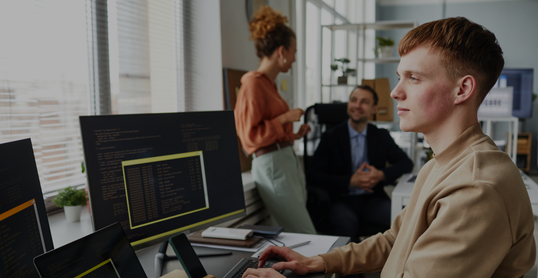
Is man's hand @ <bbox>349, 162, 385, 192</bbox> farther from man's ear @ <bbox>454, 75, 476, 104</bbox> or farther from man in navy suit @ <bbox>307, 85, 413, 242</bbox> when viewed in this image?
man's ear @ <bbox>454, 75, 476, 104</bbox>

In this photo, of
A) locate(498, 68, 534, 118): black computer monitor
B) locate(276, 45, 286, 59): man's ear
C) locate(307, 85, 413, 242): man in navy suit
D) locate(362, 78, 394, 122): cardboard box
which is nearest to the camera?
locate(276, 45, 286, 59): man's ear

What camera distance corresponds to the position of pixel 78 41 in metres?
1.84

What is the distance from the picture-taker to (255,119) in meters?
2.12

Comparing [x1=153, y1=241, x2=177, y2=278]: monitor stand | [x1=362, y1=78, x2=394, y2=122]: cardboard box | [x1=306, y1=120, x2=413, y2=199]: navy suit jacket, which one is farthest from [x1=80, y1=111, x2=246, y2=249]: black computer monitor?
[x1=362, y1=78, x2=394, y2=122]: cardboard box

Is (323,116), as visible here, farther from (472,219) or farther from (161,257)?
(472,219)

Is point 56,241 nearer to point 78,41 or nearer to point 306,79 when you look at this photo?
point 78,41

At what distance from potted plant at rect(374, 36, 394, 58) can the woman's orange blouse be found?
2424 mm

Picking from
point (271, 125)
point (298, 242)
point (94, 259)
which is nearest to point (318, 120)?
point (271, 125)

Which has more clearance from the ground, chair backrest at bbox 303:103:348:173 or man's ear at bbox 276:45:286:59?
man's ear at bbox 276:45:286:59

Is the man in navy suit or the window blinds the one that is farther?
the man in navy suit

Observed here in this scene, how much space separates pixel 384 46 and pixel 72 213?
11.6ft

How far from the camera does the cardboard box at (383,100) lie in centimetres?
359

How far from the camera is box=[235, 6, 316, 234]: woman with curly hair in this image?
2.14 m

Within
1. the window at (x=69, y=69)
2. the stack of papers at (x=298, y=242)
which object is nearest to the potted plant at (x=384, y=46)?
the window at (x=69, y=69)
